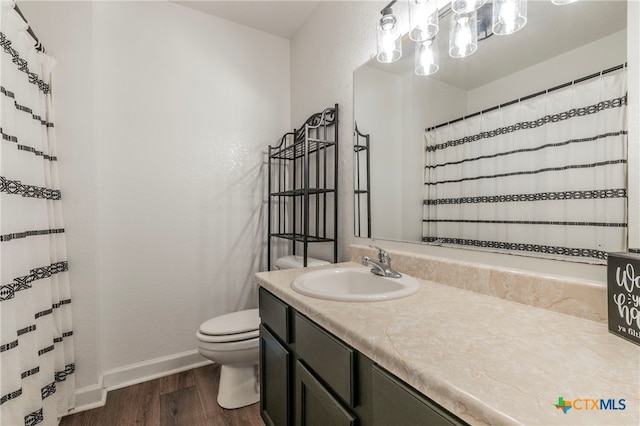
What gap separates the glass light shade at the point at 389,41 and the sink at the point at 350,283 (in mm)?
1017

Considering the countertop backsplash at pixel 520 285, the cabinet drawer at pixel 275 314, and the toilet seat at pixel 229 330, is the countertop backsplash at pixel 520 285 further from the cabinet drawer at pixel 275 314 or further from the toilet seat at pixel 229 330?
the toilet seat at pixel 229 330

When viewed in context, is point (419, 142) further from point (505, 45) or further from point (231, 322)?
point (231, 322)

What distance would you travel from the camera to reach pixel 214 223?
2.11 meters

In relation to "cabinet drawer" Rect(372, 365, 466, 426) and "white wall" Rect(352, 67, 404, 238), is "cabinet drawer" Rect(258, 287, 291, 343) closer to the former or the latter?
"cabinet drawer" Rect(372, 365, 466, 426)

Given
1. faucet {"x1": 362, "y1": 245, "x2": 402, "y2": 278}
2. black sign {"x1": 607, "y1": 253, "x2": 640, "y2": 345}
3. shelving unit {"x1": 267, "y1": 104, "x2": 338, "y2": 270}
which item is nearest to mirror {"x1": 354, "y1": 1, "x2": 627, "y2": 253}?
faucet {"x1": 362, "y1": 245, "x2": 402, "y2": 278}

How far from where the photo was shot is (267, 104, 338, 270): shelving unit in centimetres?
172

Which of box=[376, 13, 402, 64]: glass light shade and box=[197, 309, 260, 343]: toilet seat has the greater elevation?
box=[376, 13, 402, 64]: glass light shade

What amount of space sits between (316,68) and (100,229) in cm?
177

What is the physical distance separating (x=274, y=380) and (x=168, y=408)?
2.92 ft

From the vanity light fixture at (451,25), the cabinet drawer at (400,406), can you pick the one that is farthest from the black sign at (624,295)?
the vanity light fixture at (451,25)

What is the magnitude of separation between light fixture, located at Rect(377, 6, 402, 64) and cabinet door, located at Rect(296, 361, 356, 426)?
137cm

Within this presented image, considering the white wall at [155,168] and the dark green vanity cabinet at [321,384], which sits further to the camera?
the white wall at [155,168]

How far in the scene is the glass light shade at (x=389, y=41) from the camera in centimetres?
128

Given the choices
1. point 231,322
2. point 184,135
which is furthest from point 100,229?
point 231,322
